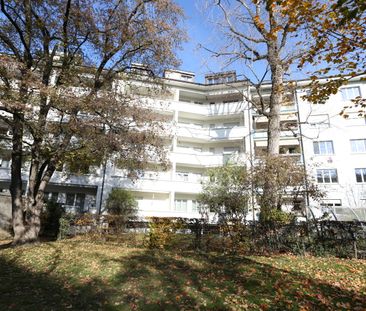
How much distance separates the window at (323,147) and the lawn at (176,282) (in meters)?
26.0

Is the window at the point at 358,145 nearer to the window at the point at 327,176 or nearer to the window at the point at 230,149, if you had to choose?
the window at the point at 327,176

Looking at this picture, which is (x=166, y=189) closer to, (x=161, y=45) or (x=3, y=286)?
(x=161, y=45)

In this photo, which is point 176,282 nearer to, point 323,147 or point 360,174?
point 360,174

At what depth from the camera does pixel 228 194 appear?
17.0 meters

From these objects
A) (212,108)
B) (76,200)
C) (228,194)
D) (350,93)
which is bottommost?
(76,200)

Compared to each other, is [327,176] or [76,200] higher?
[327,176]

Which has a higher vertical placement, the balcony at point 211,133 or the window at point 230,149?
the balcony at point 211,133

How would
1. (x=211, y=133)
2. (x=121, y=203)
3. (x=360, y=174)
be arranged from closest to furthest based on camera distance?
1. (x=121, y=203)
2. (x=360, y=174)
3. (x=211, y=133)

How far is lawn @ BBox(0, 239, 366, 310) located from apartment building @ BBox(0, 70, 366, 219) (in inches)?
703

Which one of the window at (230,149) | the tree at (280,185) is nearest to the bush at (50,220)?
the tree at (280,185)

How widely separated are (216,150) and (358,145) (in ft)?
52.4

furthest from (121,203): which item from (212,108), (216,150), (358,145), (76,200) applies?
(358,145)

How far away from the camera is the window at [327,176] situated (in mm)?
31188

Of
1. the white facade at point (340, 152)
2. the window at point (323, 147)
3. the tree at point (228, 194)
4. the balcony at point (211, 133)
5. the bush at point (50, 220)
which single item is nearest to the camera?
the tree at point (228, 194)
